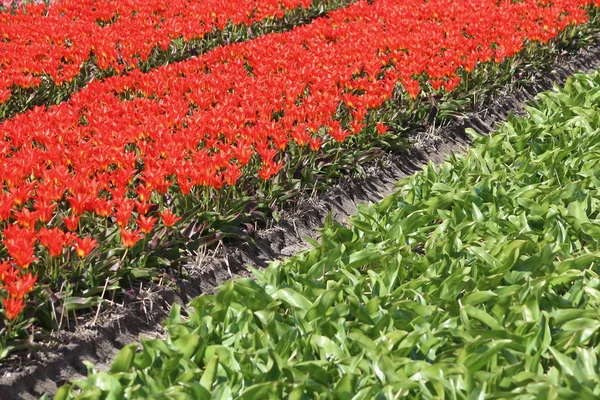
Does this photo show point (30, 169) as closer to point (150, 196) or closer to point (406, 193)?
point (150, 196)

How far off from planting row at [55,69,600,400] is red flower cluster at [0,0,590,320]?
2.69ft

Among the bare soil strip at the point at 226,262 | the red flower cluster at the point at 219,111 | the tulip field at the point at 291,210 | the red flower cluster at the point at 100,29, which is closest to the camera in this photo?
the tulip field at the point at 291,210

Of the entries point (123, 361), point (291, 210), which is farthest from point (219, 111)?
point (123, 361)

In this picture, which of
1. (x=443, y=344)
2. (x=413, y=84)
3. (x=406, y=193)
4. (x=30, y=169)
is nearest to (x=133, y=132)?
(x=30, y=169)

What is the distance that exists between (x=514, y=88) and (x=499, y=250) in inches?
170

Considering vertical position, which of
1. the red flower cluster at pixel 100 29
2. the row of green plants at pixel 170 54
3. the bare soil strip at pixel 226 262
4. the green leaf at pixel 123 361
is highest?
the red flower cluster at pixel 100 29

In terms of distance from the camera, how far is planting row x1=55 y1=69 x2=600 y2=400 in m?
2.73

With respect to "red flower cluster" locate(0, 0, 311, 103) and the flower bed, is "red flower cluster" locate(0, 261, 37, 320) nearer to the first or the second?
the flower bed

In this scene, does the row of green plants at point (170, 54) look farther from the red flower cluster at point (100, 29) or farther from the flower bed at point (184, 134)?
the flower bed at point (184, 134)

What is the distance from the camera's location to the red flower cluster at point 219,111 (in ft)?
13.7

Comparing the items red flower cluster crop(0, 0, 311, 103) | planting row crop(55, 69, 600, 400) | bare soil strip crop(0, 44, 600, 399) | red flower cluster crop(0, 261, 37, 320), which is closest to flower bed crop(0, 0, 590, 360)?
red flower cluster crop(0, 261, 37, 320)

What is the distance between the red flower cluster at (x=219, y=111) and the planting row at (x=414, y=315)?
821mm

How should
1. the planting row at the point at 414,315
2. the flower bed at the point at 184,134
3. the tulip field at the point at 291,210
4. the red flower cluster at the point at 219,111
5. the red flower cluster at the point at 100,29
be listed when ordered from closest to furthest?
1. the planting row at the point at 414,315
2. the tulip field at the point at 291,210
3. the flower bed at the point at 184,134
4. the red flower cluster at the point at 219,111
5. the red flower cluster at the point at 100,29

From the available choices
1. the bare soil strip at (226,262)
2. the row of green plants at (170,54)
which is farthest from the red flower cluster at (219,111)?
the row of green plants at (170,54)
